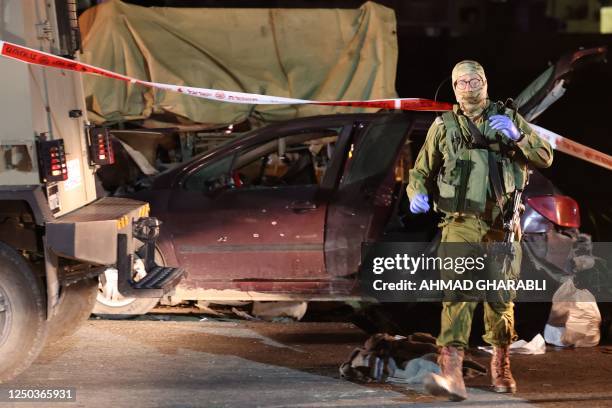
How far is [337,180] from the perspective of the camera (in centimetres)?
756

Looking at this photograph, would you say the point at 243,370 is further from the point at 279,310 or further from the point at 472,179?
the point at 472,179

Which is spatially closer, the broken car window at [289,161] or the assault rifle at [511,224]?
the assault rifle at [511,224]

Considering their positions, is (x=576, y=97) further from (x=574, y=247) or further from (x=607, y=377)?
(x=607, y=377)

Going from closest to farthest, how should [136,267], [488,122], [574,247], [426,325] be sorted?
[488,122] → [136,267] → [574,247] → [426,325]

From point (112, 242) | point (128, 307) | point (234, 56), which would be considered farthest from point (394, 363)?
point (234, 56)

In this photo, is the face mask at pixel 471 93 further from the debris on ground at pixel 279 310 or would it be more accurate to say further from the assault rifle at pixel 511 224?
the debris on ground at pixel 279 310

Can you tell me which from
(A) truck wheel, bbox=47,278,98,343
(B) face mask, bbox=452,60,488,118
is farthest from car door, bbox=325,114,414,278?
(B) face mask, bbox=452,60,488,118

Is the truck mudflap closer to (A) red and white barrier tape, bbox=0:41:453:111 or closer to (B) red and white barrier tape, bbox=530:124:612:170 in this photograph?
(A) red and white barrier tape, bbox=0:41:453:111

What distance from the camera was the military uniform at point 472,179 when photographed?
5398 millimetres

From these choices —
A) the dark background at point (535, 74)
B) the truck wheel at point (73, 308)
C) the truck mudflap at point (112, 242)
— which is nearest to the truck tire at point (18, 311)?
the truck mudflap at point (112, 242)

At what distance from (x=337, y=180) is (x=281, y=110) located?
1.50 metres

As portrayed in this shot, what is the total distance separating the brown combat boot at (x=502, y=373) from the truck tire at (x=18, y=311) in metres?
2.63

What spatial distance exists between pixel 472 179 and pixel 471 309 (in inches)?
28.5

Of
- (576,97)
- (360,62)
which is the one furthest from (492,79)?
(360,62)
